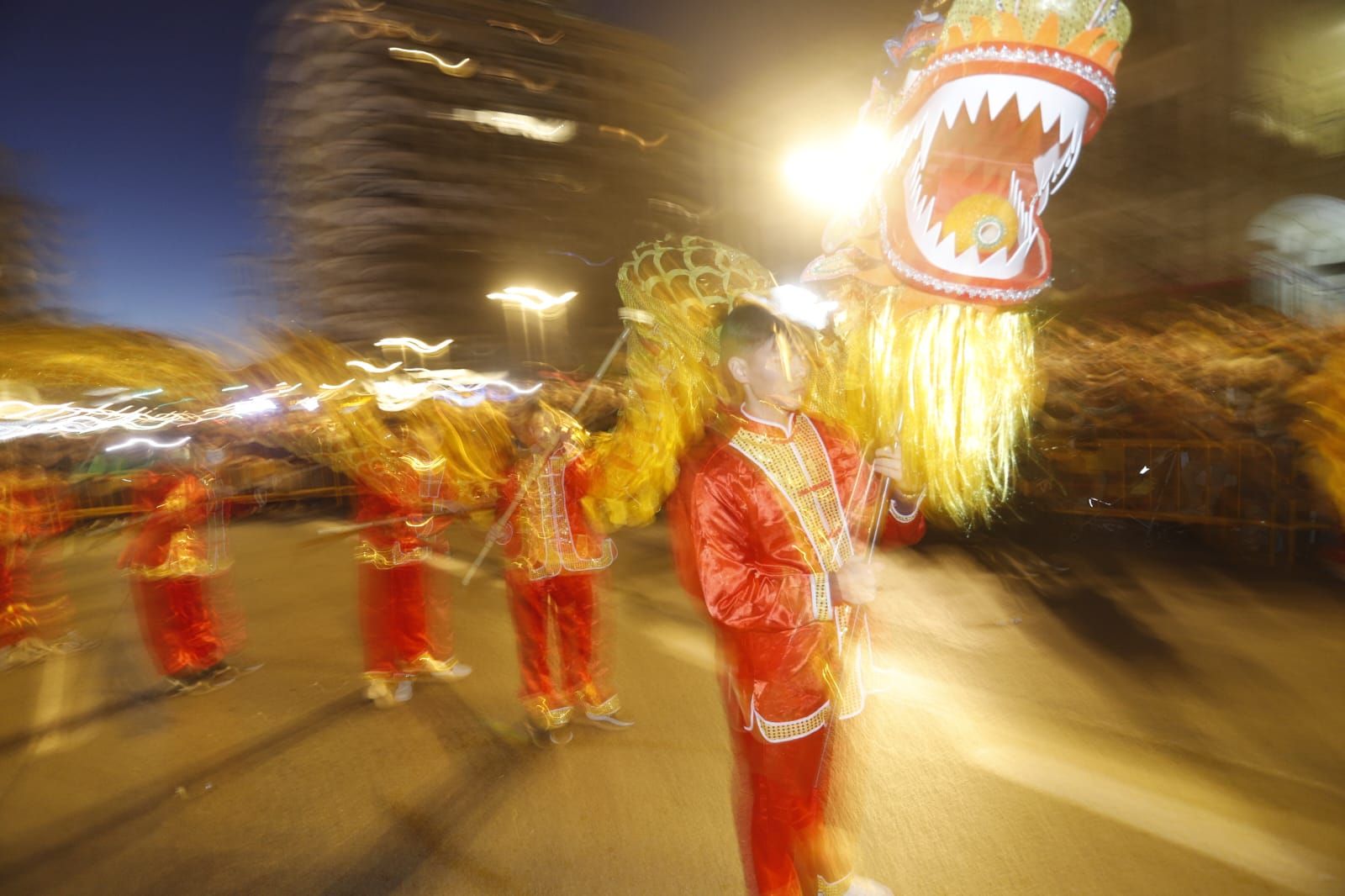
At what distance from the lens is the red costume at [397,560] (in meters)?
4.48

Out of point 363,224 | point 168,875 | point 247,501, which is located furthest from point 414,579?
point 247,501

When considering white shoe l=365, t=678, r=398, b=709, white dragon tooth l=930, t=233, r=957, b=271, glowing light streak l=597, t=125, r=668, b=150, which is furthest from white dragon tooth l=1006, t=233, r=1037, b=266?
glowing light streak l=597, t=125, r=668, b=150

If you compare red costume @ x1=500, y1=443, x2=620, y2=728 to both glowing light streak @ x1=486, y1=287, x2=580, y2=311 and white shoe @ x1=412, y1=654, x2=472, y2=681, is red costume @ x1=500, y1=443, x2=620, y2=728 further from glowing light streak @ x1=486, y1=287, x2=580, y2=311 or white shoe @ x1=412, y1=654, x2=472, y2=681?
glowing light streak @ x1=486, y1=287, x2=580, y2=311

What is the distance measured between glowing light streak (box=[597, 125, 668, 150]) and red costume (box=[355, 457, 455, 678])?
11.0 metres

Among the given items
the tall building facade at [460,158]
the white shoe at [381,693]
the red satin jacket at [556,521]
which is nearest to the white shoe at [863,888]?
the red satin jacket at [556,521]

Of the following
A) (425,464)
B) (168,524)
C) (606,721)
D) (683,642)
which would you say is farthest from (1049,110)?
(168,524)

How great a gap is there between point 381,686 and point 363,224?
33.0 feet

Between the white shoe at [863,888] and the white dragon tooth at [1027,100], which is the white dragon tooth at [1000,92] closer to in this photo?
the white dragon tooth at [1027,100]

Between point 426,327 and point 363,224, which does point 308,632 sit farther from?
point 363,224

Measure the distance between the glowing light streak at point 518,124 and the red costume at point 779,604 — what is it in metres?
12.5

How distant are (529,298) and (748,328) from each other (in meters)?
8.77

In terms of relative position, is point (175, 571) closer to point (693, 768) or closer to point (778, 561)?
point (693, 768)

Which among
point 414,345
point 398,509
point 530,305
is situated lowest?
point 398,509

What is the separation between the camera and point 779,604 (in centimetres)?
190
